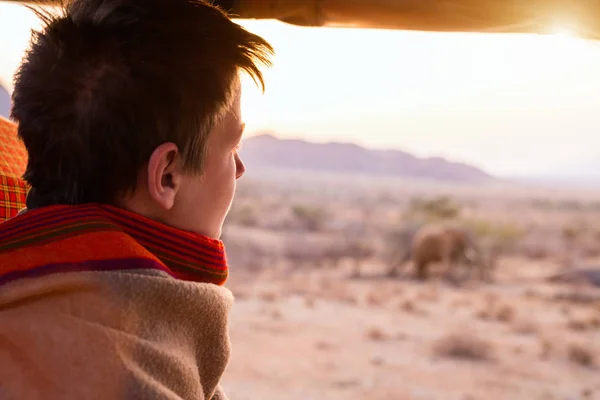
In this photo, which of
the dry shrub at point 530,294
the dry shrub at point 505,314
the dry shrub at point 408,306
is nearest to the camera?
the dry shrub at point 505,314

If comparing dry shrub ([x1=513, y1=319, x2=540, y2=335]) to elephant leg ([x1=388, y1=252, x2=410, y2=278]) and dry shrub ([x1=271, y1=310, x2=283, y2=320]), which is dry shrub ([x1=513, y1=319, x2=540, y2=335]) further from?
elephant leg ([x1=388, y1=252, x2=410, y2=278])

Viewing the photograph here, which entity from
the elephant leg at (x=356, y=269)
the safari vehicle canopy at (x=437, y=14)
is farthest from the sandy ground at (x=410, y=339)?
the safari vehicle canopy at (x=437, y=14)

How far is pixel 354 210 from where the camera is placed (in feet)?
87.2

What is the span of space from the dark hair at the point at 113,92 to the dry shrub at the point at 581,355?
5956 millimetres

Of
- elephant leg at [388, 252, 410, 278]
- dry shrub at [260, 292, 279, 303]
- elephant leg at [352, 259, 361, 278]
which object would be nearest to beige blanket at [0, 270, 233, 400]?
dry shrub at [260, 292, 279, 303]

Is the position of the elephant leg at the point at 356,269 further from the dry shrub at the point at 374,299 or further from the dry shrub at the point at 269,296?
the dry shrub at the point at 269,296

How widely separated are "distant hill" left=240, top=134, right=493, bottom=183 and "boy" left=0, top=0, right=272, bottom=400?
189 feet

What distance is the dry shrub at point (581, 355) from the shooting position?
5.77 m

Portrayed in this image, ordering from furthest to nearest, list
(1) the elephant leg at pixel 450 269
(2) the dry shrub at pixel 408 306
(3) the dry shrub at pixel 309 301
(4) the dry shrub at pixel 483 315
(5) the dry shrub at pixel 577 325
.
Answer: (1) the elephant leg at pixel 450 269 < (3) the dry shrub at pixel 309 301 < (2) the dry shrub at pixel 408 306 < (4) the dry shrub at pixel 483 315 < (5) the dry shrub at pixel 577 325

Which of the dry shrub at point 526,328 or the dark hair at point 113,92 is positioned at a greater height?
the dark hair at point 113,92

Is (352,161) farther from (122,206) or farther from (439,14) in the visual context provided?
(122,206)

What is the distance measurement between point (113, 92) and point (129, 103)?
18mm

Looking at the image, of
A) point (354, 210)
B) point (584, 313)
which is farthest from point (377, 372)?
point (354, 210)

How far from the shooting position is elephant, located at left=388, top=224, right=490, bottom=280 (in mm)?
9781
